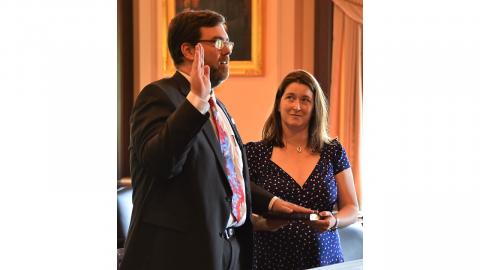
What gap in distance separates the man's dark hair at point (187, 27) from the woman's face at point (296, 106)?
0.37 m

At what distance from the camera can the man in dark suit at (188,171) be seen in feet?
2.28

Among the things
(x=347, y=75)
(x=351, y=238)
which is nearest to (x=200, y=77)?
(x=351, y=238)

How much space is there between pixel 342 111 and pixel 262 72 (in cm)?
45

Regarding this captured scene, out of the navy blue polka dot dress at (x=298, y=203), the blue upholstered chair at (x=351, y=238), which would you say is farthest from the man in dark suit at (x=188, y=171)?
the blue upholstered chair at (x=351, y=238)

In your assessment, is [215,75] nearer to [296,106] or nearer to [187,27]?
[187,27]

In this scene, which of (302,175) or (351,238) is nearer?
(302,175)

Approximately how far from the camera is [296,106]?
120cm

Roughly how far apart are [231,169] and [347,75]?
1.48 metres

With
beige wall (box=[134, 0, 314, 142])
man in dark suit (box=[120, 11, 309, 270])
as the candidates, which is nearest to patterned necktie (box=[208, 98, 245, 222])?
man in dark suit (box=[120, 11, 309, 270])
